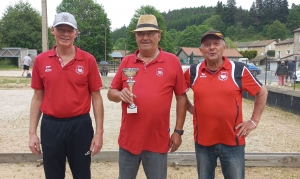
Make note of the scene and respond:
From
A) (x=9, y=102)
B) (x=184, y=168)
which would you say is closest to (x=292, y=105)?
(x=184, y=168)

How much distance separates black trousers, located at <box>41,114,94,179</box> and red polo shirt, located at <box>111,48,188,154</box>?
1.27ft

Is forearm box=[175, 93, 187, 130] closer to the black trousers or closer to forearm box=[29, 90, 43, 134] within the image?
the black trousers

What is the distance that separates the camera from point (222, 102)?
9.20ft

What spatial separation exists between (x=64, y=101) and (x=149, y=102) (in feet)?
2.65

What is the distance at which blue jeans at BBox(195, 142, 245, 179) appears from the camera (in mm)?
2898

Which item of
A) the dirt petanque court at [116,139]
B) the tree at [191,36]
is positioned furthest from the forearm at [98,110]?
the tree at [191,36]

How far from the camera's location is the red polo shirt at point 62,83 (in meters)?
2.80

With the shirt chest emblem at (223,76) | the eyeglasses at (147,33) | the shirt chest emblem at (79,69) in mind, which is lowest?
the shirt chest emblem at (223,76)

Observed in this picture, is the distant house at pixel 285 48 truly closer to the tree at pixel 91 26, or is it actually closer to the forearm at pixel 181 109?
the tree at pixel 91 26

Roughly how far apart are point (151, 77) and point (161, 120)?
0.43m

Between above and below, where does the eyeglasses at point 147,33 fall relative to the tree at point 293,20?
below

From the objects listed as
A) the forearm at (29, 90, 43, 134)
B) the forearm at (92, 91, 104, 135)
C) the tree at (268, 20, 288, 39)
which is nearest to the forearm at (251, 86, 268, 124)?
the forearm at (92, 91, 104, 135)

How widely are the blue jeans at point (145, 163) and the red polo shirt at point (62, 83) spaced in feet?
2.07

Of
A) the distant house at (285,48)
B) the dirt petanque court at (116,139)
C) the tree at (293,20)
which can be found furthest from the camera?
the tree at (293,20)
